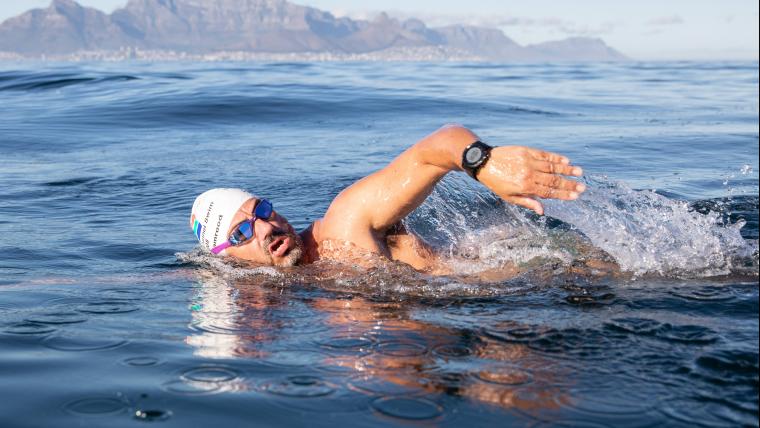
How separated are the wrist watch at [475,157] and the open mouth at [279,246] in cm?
167

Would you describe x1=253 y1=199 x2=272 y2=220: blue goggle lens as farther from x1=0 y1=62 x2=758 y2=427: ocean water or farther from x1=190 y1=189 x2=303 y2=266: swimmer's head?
x1=0 y1=62 x2=758 y2=427: ocean water

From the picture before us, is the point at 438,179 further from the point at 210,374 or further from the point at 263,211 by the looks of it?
the point at 210,374

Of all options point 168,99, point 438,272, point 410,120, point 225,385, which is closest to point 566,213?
point 438,272

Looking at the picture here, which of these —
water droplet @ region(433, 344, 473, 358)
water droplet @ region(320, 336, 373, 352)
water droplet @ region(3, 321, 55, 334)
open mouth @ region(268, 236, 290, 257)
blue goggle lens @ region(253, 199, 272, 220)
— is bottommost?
water droplet @ region(3, 321, 55, 334)

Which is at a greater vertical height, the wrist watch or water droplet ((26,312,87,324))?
the wrist watch

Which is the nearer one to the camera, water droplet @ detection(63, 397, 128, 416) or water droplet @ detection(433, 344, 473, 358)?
water droplet @ detection(63, 397, 128, 416)

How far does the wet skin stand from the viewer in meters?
3.74

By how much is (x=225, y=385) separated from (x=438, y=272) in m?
2.08

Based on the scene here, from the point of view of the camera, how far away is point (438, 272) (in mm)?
5254

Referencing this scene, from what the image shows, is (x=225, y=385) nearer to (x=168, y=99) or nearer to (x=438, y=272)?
(x=438, y=272)

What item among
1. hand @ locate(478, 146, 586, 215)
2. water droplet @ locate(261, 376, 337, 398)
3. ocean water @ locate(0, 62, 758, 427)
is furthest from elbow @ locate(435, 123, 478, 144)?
water droplet @ locate(261, 376, 337, 398)

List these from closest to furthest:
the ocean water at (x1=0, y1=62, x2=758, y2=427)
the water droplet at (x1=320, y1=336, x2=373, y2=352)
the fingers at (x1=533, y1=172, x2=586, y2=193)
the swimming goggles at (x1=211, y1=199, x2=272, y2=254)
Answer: the ocean water at (x1=0, y1=62, x2=758, y2=427), the fingers at (x1=533, y1=172, x2=586, y2=193), the water droplet at (x1=320, y1=336, x2=373, y2=352), the swimming goggles at (x1=211, y1=199, x2=272, y2=254)

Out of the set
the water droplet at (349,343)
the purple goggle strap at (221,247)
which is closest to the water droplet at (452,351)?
the water droplet at (349,343)

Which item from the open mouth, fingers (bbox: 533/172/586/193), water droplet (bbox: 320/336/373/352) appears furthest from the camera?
the open mouth
